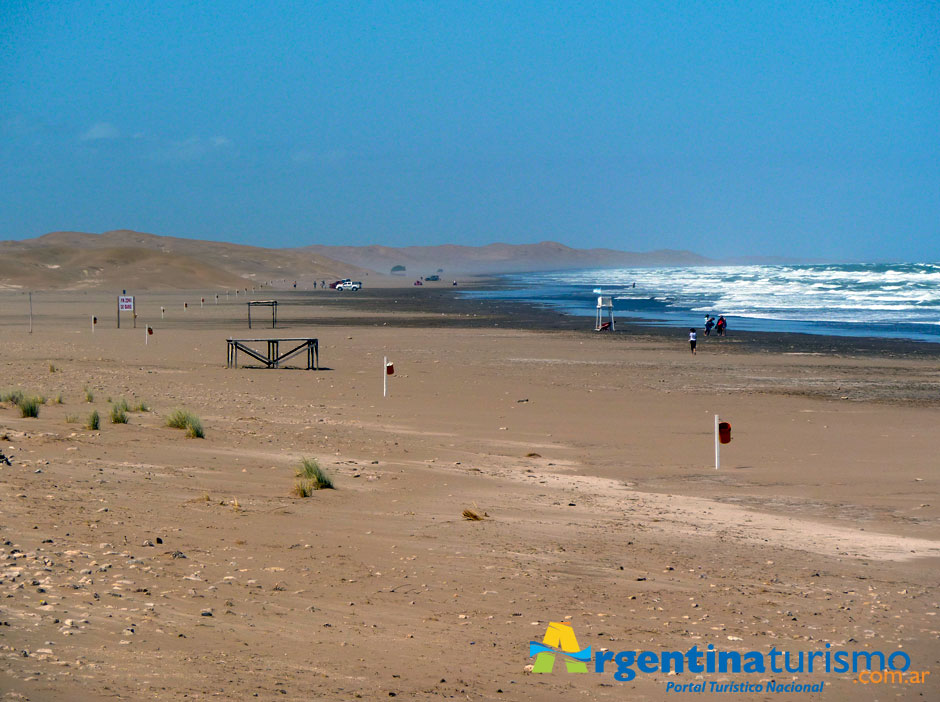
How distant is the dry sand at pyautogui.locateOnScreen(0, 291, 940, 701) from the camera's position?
5.81 m

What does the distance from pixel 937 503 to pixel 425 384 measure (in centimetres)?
1348

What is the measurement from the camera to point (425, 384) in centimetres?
2338

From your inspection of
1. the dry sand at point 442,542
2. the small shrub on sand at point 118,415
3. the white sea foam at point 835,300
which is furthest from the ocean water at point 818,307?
the small shrub on sand at point 118,415

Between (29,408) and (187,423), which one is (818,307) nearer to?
(187,423)

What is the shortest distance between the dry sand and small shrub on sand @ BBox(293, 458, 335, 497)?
18 centimetres

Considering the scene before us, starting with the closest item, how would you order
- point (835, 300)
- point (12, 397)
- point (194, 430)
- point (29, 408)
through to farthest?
point (194, 430)
point (29, 408)
point (12, 397)
point (835, 300)

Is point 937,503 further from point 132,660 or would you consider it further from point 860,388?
point 860,388

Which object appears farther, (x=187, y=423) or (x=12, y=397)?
(x=12, y=397)

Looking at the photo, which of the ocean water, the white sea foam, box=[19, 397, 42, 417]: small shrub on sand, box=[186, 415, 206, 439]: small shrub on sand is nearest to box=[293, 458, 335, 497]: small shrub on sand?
box=[186, 415, 206, 439]: small shrub on sand

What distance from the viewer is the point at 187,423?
48.1 feet

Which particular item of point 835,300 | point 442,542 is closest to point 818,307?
point 835,300

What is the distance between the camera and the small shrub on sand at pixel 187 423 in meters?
14.2

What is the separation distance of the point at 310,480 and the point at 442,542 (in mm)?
2826

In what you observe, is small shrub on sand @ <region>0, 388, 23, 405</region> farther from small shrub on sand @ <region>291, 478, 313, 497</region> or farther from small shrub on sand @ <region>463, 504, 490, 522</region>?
small shrub on sand @ <region>463, 504, 490, 522</region>
